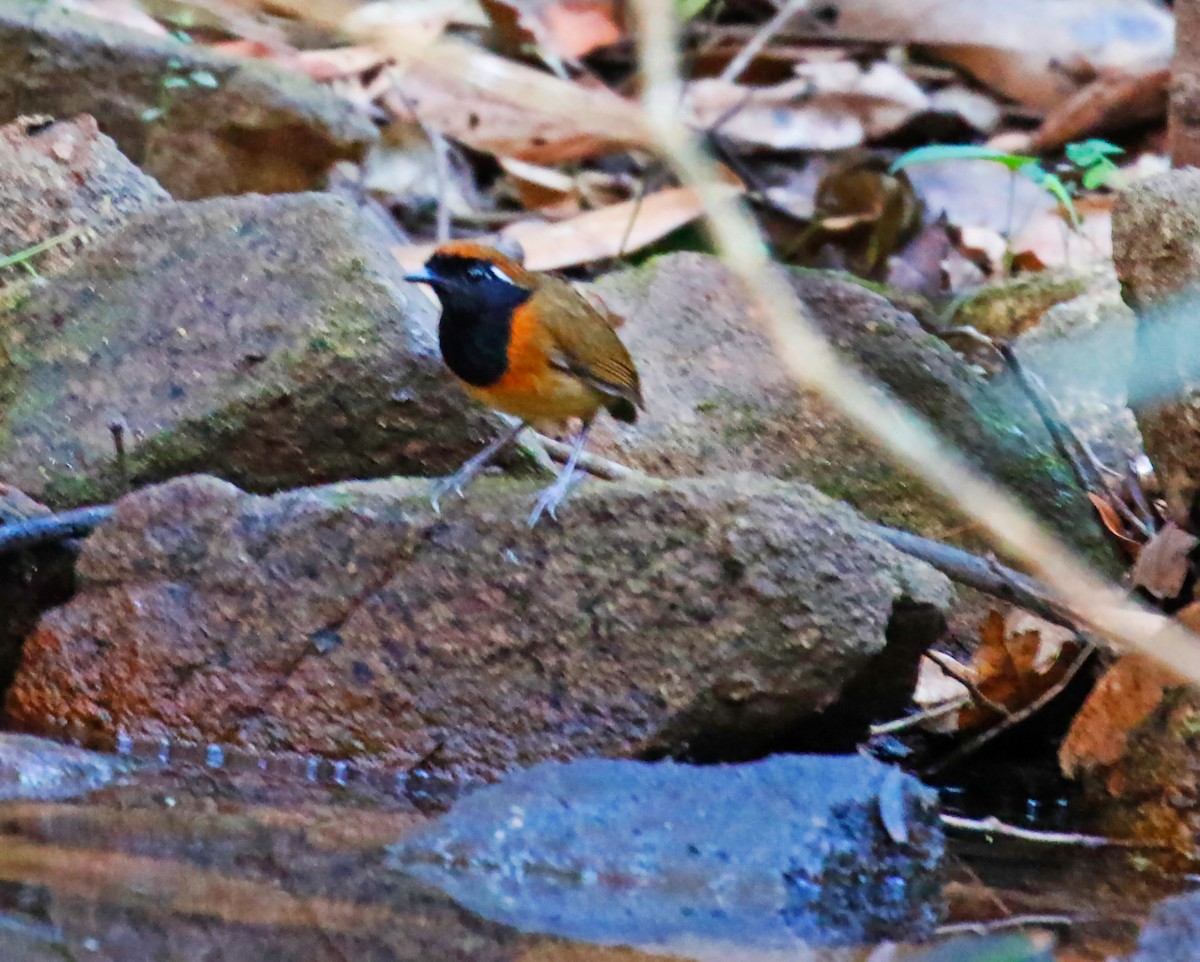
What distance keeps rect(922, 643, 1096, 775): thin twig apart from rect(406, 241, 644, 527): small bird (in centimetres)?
125

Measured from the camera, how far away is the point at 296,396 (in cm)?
470

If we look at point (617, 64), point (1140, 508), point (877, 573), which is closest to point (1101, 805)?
point (877, 573)

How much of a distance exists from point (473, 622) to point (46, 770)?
1027mm

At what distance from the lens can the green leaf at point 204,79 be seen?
7090mm

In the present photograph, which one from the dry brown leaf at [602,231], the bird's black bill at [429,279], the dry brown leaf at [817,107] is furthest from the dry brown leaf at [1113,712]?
the dry brown leaf at [817,107]

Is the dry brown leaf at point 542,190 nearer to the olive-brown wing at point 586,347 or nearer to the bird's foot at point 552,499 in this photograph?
the olive-brown wing at point 586,347

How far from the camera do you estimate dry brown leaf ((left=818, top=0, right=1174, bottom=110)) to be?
9195mm

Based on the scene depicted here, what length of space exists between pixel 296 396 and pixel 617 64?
479 cm

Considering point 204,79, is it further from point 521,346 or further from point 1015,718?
point 1015,718

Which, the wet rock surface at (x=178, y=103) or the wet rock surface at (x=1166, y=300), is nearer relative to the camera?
the wet rock surface at (x=1166, y=300)

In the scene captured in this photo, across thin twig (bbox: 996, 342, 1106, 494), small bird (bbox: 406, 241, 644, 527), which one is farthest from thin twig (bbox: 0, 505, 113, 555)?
thin twig (bbox: 996, 342, 1106, 494)

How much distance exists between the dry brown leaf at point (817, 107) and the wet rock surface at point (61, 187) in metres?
3.43

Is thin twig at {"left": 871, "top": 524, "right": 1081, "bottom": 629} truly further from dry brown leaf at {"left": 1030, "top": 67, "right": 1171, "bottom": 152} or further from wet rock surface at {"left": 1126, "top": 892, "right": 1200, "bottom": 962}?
dry brown leaf at {"left": 1030, "top": 67, "right": 1171, "bottom": 152}

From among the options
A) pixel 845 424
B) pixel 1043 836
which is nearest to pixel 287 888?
pixel 1043 836
